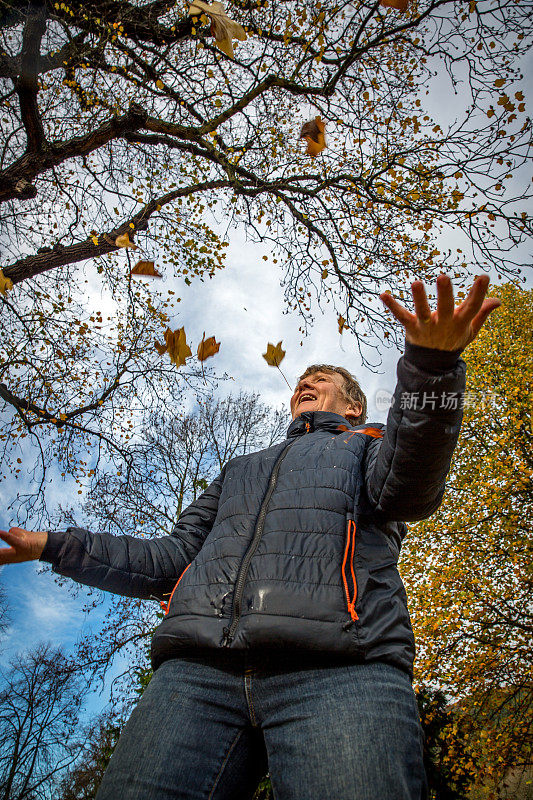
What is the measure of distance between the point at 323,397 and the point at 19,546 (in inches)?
65.7

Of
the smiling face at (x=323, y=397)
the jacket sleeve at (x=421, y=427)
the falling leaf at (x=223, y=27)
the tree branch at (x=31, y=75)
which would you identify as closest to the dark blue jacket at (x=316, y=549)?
the jacket sleeve at (x=421, y=427)

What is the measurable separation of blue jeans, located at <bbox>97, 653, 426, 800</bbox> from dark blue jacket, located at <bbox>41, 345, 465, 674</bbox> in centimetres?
9

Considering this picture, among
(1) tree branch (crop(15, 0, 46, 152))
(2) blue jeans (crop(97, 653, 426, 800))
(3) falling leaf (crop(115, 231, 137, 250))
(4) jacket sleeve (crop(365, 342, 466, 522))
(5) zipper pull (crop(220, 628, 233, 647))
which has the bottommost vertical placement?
(2) blue jeans (crop(97, 653, 426, 800))

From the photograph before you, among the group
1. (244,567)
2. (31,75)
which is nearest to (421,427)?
(244,567)

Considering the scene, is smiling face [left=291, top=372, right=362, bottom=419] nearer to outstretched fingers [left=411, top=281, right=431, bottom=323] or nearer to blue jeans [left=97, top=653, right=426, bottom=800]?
outstretched fingers [left=411, top=281, right=431, bottom=323]

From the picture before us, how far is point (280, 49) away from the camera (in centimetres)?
583

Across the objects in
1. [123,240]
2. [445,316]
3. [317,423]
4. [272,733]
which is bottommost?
[272,733]

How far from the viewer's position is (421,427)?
1202 millimetres

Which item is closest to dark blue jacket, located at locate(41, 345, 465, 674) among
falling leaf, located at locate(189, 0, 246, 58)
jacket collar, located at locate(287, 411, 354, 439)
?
jacket collar, located at locate(287, 411, 354, 439)

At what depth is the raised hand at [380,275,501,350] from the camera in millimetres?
1111

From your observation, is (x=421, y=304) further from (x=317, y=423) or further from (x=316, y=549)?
(x=317, y=423)

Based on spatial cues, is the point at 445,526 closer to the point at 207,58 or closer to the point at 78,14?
the point at 207,58

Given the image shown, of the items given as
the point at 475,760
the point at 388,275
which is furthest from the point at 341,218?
the point at 475,760

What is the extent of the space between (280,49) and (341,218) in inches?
95.7
